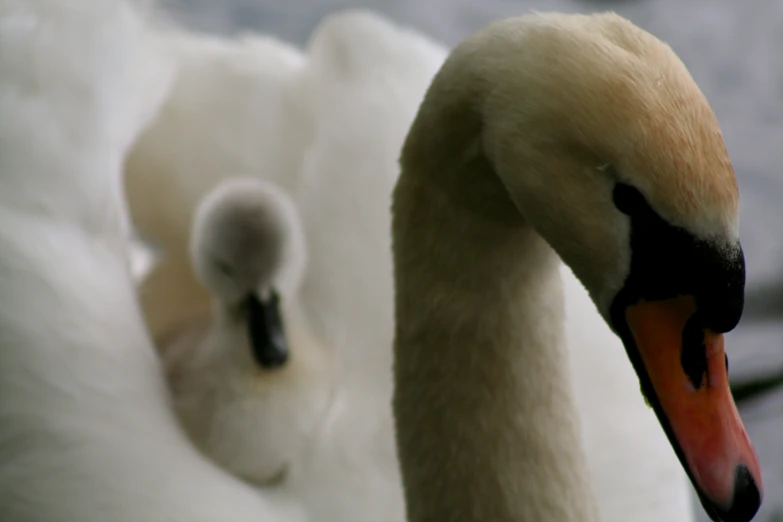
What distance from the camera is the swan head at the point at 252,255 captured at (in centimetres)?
173

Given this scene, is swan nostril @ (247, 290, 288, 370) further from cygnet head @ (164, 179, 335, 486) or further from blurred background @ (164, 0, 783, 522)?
blurred background @ (164, 0, 783, 522)

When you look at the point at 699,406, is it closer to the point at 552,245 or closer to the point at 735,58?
the point at 552,245

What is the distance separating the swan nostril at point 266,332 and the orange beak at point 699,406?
2.74 ft

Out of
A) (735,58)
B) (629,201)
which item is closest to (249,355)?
(629,201)

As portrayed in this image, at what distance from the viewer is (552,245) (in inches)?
39.8

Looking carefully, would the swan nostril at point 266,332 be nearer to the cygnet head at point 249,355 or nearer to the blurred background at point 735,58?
the cygnet head at point 249,355

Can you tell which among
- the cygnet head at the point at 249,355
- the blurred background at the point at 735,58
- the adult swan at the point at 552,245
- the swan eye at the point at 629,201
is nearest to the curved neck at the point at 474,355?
the adult swan at the point at 552,245

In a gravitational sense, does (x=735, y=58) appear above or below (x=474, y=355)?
below

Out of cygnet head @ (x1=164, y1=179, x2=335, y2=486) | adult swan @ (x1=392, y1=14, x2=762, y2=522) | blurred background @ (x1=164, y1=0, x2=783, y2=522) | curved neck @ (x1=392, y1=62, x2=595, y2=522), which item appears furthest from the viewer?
blurred background @ (x1=164, y1=0, x2=783, y2=522)

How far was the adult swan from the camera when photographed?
902 millimetres

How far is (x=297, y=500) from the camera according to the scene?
62.5 inches

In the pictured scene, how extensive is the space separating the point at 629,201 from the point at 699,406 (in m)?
0.18

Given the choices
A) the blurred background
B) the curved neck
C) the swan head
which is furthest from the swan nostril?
the blurred background

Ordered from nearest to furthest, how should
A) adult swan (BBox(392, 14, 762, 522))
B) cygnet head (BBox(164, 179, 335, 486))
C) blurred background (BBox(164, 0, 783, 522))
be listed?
adult swan (BBox(392, 14, 762, 522))
cygnet head (BBox(164, 179, 335, 486))
blurred background (BBox(164, 0, 783, 522))
